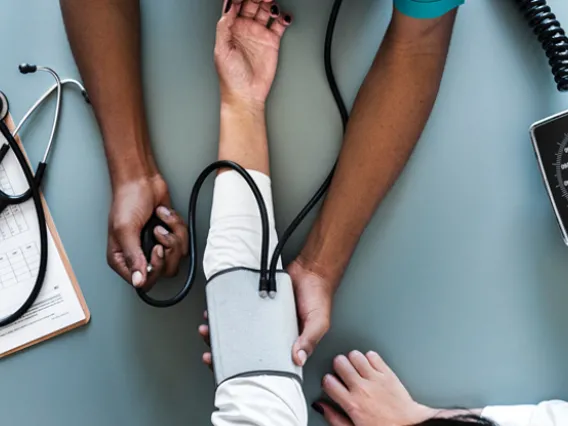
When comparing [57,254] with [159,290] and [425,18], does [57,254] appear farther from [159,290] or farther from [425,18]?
[425,18]

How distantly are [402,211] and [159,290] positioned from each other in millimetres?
468

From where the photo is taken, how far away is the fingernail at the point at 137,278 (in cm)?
90

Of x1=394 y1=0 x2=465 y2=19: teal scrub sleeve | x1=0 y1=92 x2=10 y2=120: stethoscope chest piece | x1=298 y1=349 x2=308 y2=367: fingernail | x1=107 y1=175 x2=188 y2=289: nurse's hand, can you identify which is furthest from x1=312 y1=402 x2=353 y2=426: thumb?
x1=0 y1=92 x2=10 y2=120: stethoscope chest piece

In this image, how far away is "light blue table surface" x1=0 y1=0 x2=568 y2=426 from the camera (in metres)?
1.00

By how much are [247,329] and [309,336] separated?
0.12 meters

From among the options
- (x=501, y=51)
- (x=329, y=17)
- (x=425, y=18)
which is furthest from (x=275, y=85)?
(x=501, y=51)

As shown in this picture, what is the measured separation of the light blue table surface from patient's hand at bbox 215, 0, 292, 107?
3 centimetres

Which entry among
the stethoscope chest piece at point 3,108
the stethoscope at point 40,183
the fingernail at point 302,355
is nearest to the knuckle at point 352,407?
the fingernail at point 302,355

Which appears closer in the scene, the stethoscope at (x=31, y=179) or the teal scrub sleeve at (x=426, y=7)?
the teal scrub sleeve at (x=426, y=7)

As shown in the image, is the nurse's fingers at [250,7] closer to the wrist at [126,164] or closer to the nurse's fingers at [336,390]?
the wrist at [126,164]

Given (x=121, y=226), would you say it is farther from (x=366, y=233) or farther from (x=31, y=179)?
(x=366, y=233)

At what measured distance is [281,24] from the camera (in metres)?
1.04

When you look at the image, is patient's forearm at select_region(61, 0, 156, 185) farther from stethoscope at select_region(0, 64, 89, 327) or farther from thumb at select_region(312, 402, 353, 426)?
thumb at select_region(312, 402, 353, 426)

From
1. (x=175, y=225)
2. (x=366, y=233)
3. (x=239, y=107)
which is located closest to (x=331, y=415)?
(x=366, y=233)
